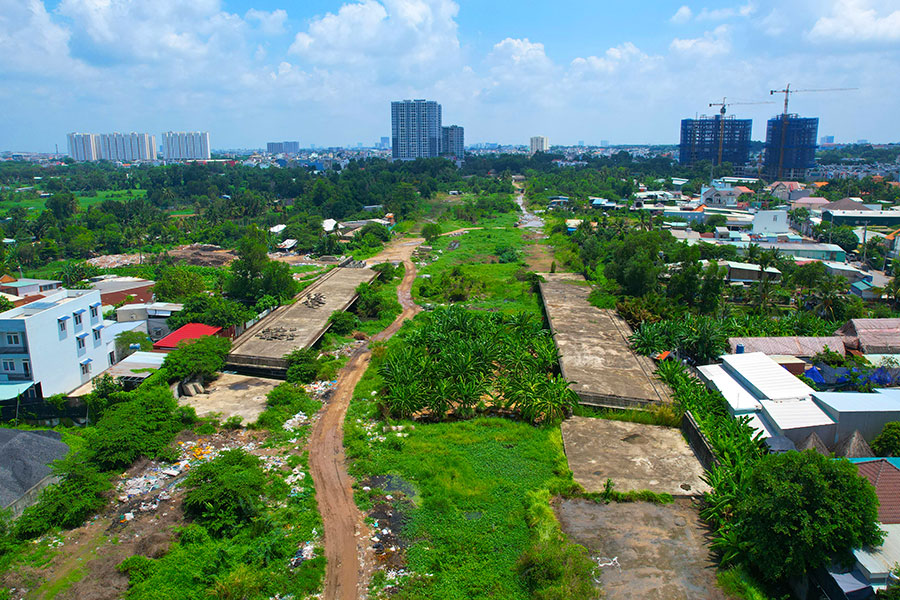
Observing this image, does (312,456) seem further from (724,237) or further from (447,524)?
(724,237)

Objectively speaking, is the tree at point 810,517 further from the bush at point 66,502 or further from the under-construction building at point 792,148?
the under-construction building at point 792,148

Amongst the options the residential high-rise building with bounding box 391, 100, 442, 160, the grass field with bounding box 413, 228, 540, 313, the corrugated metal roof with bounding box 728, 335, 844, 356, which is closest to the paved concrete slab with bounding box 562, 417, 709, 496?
the corrugated metal roof with bounding box 728, 335, 844, 356

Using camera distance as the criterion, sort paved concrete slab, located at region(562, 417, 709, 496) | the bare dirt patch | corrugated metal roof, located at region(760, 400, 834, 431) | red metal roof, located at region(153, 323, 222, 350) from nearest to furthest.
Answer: the bare dirt patch → paved concrete slab, located at region(562, 417, 709, 496) → corrugated metal roof, located at region(760, 400, 834, 431) → red metal roof, located at region(153, 323, 222, 350)

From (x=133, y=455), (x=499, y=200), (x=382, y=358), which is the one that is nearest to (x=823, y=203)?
(x=499, y=200)

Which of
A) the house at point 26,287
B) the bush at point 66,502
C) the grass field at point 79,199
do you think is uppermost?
the grass field at point 79,199

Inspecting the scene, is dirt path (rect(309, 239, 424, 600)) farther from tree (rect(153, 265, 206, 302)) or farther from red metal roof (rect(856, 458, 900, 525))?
tree (rect(153, 265, 206, 302))

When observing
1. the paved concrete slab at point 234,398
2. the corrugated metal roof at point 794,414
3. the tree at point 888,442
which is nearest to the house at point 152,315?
the paved concrete slab at point 234,398

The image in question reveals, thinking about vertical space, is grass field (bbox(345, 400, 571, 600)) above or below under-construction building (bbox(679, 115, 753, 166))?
below
